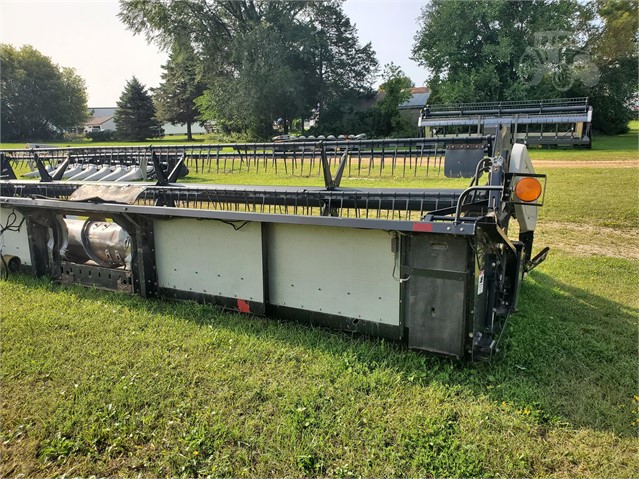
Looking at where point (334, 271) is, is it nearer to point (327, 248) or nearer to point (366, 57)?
point (327, 248)

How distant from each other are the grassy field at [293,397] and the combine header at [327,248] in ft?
0.65

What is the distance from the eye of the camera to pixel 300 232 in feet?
11.3

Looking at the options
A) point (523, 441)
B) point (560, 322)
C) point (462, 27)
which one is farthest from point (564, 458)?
point (462, 27)

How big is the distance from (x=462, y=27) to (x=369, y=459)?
102 ft

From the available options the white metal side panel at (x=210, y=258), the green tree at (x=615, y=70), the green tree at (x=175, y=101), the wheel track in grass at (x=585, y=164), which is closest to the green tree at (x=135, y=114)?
the green tree at (x=175, y=101)

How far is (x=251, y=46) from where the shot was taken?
2967 centimetres

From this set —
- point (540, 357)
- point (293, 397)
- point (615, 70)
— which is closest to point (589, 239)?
point (540, 357)

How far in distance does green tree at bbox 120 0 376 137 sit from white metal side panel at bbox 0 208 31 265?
86.7ft

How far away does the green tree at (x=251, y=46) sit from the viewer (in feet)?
98.3

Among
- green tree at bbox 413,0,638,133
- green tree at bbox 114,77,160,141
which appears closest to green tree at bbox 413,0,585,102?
green tree at bbox 413,0,638,133

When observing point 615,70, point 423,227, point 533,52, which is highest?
point 533,52

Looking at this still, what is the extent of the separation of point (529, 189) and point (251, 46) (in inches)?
1167

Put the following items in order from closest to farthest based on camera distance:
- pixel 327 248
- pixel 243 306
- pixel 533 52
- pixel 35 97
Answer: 1. pixel 327 248
2. pixel 243 306
3. pixel 533 52
4. pixel 35 97

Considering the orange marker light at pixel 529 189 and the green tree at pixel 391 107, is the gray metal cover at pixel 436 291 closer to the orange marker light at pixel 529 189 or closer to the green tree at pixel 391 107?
the orange marker light at pixel 529 189
